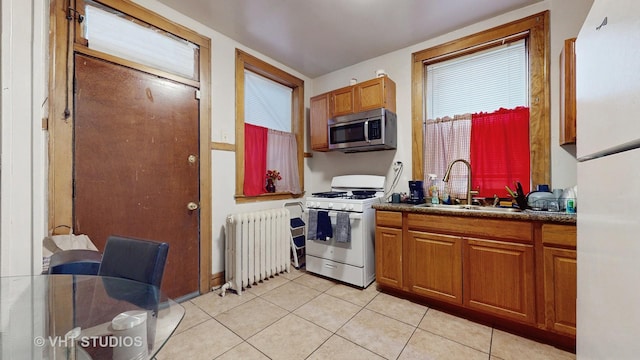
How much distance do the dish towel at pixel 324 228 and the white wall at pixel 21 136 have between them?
2.00 m

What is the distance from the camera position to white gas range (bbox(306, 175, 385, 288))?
2.43 meters

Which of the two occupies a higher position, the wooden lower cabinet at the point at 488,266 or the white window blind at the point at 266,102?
the white window blind at the point at 266,102

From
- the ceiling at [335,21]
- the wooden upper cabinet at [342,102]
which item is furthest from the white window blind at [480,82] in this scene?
the wooden upper cabinet at [342,102]

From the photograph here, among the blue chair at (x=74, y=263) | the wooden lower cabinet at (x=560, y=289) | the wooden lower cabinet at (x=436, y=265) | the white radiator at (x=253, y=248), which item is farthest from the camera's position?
the white radiator at (x=253, y=248)

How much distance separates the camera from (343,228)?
2445 mm

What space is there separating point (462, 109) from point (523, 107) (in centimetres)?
50

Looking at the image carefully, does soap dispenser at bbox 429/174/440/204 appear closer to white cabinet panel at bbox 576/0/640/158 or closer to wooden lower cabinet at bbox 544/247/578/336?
wooden lower cabinet at bbox 544/247/578/336

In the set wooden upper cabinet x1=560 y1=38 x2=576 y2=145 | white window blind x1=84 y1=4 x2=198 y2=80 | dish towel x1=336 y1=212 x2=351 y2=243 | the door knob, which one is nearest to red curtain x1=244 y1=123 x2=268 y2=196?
the door knob

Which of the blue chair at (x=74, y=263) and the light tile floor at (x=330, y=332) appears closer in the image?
the blue chair at (x=74, y=263)

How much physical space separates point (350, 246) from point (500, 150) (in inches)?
67.8

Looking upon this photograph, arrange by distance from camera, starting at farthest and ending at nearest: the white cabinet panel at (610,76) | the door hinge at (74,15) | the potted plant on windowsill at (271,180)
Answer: the potted plant on windowsill at (271,180) < the door hinge at (74,15) < the white cabinet panel at (610,76)

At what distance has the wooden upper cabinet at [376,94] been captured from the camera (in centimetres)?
268

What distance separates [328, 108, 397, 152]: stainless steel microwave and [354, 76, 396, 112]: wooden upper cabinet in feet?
0.27

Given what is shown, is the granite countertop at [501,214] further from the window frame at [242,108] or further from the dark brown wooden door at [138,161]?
the dark brown wooden door at [138,161]
